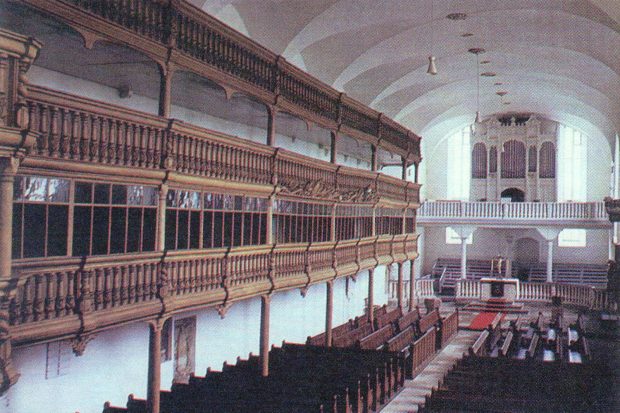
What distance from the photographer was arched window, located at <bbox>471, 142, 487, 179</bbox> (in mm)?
41406

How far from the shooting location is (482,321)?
30469 mm

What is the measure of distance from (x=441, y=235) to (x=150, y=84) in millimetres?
30549

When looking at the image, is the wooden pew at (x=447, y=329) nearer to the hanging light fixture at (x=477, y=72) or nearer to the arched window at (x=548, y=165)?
the hanging light fixture at (x=477, y=72)

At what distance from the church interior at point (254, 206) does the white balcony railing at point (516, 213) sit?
A: 5.02ft

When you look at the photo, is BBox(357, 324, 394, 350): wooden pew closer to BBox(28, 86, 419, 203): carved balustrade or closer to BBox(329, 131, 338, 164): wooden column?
BBox(28, 86, 419, 203): carved balustrade

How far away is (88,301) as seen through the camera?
408 inches

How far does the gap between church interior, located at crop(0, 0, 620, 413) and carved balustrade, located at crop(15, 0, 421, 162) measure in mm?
44

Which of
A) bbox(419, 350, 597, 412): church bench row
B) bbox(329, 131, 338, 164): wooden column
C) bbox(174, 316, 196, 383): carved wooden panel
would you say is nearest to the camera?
bbox(419, 350, 597, 412): church bench row

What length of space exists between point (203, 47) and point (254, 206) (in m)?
4.29

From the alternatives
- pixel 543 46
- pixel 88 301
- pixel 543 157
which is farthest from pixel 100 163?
pixel 543 157

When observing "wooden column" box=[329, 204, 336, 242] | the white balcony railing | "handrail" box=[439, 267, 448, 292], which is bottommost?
"handrail" box=[439, 267, 448, 292]

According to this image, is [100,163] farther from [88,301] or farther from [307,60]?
[307,60]

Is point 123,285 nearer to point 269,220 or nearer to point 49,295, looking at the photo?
point 49,295

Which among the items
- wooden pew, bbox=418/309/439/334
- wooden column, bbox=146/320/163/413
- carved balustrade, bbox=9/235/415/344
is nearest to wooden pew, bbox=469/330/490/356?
wooden pew, bbox=418/309/439/334
